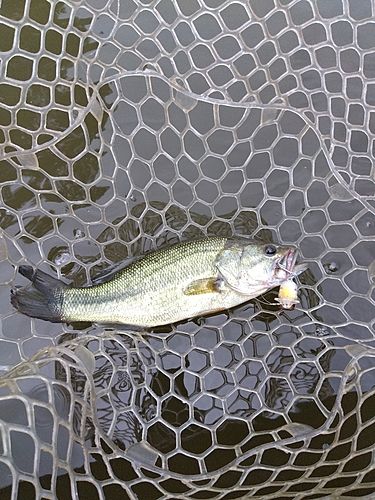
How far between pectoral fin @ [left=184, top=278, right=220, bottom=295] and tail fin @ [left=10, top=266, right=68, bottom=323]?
0.85 metres

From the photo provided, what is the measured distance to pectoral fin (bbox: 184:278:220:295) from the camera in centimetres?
296

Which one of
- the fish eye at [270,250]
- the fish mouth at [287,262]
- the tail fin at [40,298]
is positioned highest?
the fish eye at [270,250]

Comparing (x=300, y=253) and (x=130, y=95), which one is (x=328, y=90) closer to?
(x=300, y=253)

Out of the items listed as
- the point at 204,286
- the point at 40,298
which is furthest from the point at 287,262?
the point at 40,298

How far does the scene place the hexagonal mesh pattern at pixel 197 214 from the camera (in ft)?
9.38

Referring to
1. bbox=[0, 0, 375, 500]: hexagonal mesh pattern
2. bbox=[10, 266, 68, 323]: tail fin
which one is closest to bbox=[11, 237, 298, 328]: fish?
bbox=[10, 266, 68, 323]: tail fin

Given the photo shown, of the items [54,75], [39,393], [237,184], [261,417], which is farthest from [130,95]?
[261,417]

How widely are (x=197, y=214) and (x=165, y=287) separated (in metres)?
0.71

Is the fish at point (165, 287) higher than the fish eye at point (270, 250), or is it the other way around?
the fish eye at point (270, 250)

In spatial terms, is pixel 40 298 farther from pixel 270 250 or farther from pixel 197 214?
pixel 270 250

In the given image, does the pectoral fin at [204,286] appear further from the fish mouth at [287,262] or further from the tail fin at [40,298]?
the tail fin at [40,298]

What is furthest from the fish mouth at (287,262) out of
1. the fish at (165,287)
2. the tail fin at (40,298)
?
the tail fin at (40,298)

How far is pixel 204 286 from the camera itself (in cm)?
298

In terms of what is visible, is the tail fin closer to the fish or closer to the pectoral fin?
the fish
